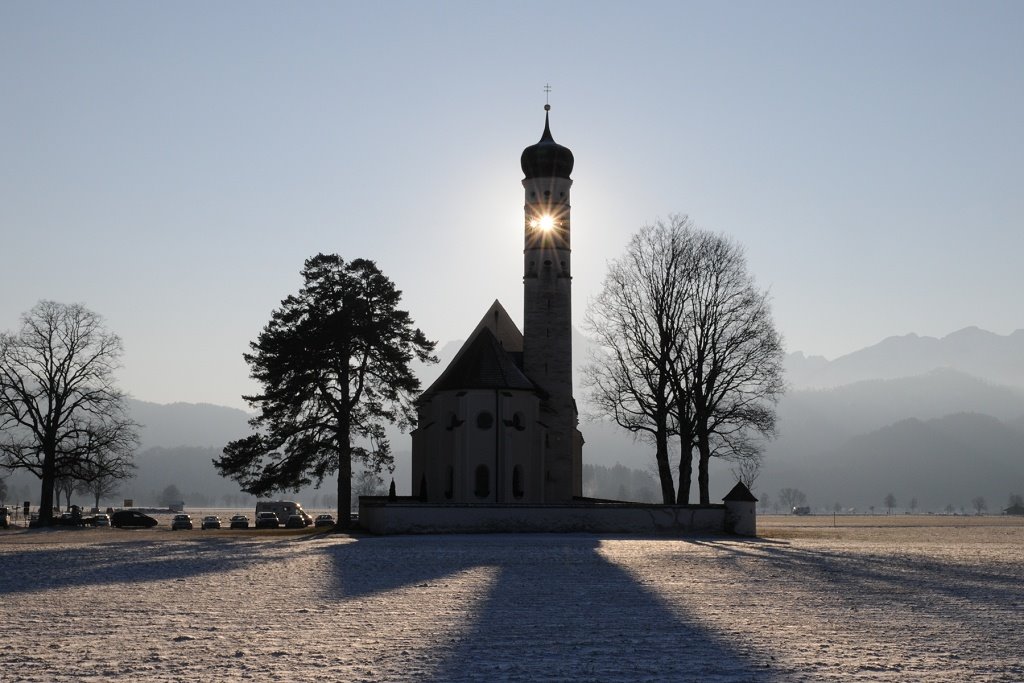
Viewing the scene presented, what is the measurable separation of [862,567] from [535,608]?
12.8 m

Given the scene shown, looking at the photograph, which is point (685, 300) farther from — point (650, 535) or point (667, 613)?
point (667, 613)

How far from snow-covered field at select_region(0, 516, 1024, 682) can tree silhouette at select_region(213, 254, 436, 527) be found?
19.4m

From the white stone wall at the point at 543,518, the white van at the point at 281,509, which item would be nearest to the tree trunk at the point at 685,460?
the white stone wall at the point at 543,518

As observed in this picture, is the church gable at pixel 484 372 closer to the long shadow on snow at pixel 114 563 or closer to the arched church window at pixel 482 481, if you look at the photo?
the arched church window at pixel 482 481

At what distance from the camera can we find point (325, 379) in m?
51.6

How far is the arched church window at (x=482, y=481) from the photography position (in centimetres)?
5503

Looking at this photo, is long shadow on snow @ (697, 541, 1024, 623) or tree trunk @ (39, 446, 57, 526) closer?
long shadow on snow @ (697, 541, 1024, 623)

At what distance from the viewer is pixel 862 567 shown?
28.2 metres

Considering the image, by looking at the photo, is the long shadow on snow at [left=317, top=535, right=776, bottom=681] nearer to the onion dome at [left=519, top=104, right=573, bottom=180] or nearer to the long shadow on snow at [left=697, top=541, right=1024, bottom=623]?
the long shadow on snow at [left=697, top=541, right=1024, bottom=623]

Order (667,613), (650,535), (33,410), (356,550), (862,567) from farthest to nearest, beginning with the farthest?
(33,410) < (650,535) < (356,550) < (862,567) < (667,613)

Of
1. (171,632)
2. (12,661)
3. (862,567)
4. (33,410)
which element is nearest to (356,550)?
(862,567)

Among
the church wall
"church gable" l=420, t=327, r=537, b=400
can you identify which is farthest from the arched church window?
"church gable" l=420, t=327, r=537, b=400

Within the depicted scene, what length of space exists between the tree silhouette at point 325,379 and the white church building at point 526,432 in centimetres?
324

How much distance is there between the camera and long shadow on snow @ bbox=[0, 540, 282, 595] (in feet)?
78.0
